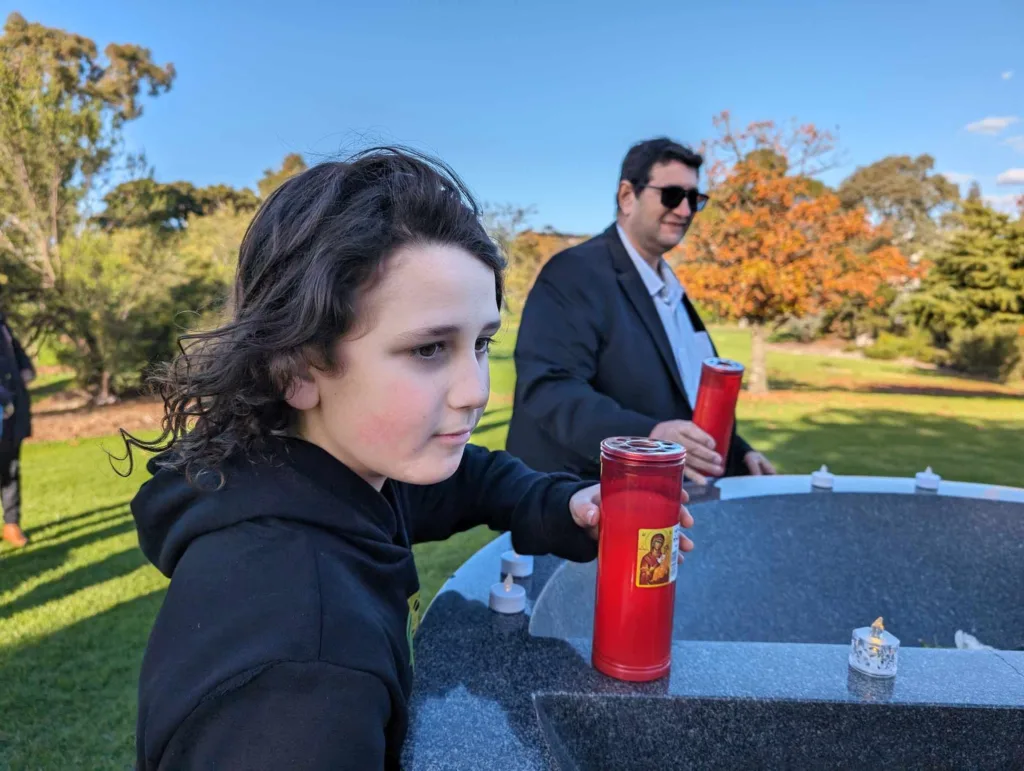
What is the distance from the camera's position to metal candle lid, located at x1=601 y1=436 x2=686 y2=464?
1.34 metres

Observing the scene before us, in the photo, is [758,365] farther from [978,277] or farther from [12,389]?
[12,389]

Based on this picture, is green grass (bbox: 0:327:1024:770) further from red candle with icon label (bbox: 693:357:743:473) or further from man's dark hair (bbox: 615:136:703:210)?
man's dark hair (bbox: 615:136:703:210)

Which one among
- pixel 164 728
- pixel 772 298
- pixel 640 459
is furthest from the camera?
pixel 772 298

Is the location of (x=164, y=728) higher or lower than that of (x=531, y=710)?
higher

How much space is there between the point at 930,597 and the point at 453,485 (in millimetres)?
1967

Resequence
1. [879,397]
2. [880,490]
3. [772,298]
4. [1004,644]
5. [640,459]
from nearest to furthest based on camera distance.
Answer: [640,459], [1004,644], [880,490], [772,298], [879,397]

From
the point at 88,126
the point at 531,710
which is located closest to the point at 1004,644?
the point at 531,710

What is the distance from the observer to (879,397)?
18812 millimetres

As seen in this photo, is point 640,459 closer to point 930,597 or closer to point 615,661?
point 615,661

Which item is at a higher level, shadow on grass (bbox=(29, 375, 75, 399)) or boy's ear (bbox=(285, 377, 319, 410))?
boy's ear (bbox=(285, 377, 319, 410))

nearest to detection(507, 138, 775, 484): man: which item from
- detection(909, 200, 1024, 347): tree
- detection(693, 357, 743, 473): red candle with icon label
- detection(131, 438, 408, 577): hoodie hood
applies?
detection(693, 357, 743, 473): red candle with icon label

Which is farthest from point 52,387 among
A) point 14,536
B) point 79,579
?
point 79,579

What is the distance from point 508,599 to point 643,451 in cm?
62

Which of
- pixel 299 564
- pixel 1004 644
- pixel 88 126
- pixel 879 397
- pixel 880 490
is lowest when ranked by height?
pixel 879 397
